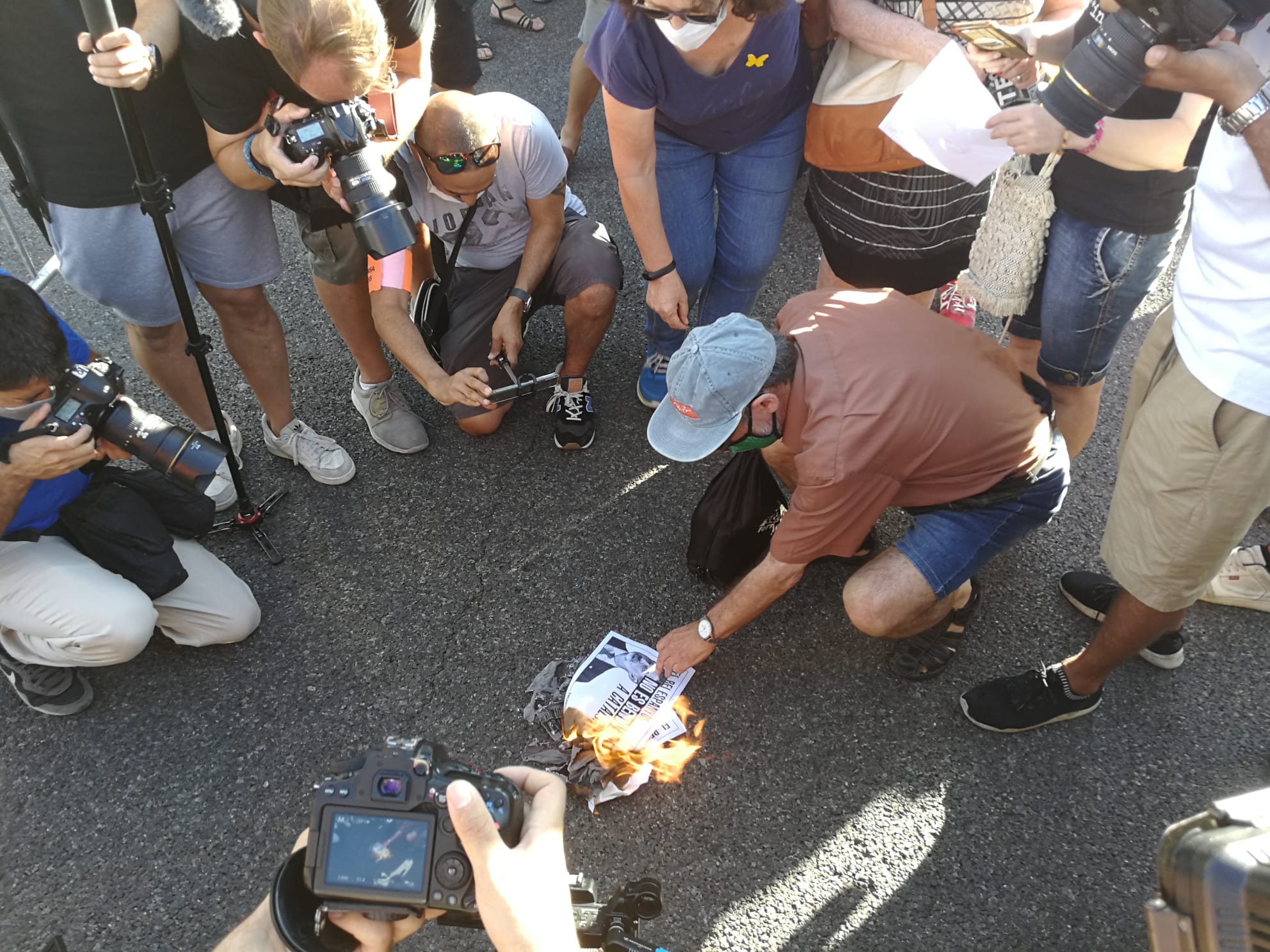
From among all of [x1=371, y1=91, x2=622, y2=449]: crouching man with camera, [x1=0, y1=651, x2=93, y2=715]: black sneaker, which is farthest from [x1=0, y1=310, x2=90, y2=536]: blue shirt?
[x1=371, y1=91, x2=622, y2=449]: crouching man with camera

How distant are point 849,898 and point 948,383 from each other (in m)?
1.32

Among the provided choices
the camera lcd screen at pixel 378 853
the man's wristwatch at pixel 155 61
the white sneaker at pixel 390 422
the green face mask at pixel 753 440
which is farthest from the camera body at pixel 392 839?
the white sneaker at pixel 390 422

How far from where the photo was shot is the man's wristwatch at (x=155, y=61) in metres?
2.28

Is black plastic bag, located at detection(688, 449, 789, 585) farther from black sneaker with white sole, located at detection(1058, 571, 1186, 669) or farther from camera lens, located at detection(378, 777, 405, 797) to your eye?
camera lens, located at detection(378, 777, 405, 797)

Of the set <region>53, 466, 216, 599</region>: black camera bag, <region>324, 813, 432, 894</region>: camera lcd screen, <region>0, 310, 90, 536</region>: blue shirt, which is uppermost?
<region>324, 813, 432, 894</region>: camera lcd screen

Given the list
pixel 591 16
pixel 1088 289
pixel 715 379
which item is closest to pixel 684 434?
pixel 715 379

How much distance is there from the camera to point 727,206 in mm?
3141

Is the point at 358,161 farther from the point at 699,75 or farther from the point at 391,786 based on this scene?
the point at 391,786

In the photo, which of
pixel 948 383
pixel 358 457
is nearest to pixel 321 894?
pixel 948 383

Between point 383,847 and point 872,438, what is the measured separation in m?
1.39

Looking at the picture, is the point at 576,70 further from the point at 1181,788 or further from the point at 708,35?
the point at 1181,788

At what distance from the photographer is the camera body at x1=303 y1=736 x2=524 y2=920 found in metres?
1.40

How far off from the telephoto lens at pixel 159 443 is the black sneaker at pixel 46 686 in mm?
779

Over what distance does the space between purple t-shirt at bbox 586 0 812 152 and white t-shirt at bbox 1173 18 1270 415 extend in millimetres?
1169
